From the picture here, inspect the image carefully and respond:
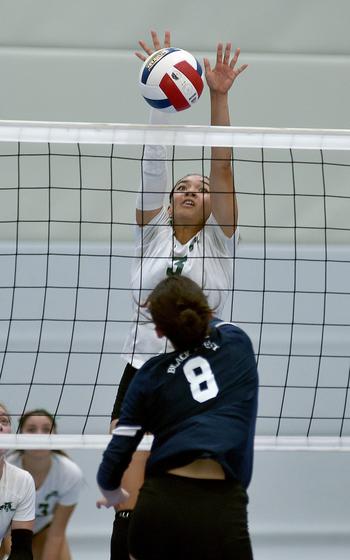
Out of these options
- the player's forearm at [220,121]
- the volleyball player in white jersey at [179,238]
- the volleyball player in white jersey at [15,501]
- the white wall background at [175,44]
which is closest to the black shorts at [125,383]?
the volleyball player in white jersey at [179,238]

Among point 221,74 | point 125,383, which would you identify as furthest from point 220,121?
point 125,383

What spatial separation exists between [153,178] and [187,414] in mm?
1307

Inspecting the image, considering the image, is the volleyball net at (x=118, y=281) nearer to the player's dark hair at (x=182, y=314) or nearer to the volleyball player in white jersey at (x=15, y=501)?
the volleyball player in white jersey at (x=15, y=501)

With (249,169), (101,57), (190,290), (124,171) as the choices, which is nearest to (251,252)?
(249,169)

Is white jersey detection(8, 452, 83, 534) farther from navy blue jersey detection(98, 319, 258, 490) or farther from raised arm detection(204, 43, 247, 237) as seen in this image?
navy blue jersey detection(98, 319, 258, 490)

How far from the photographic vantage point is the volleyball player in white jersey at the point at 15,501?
4.24m

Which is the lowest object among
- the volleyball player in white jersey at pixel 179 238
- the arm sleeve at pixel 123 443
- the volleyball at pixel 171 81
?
the arm sleeve at pixel 123 443

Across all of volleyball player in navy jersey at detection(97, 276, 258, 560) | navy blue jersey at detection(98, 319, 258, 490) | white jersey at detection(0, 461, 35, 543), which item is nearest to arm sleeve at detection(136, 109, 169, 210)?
volleyball player in navy jersey at detection(97, 276, 258, 560)

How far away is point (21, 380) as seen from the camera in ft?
19.5

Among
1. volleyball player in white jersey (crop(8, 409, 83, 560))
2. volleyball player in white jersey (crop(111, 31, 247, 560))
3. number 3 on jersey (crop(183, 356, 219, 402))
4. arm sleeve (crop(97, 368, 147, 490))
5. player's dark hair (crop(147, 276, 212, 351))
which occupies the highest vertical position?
volleyball player in white jersey (crop(111, 31, 247, 560))

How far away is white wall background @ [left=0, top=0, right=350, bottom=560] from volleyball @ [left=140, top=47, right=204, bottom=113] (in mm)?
2256

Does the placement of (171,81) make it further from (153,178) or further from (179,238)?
(179,238)

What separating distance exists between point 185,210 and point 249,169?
244cm

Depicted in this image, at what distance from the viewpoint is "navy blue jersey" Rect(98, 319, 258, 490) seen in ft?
9.16
